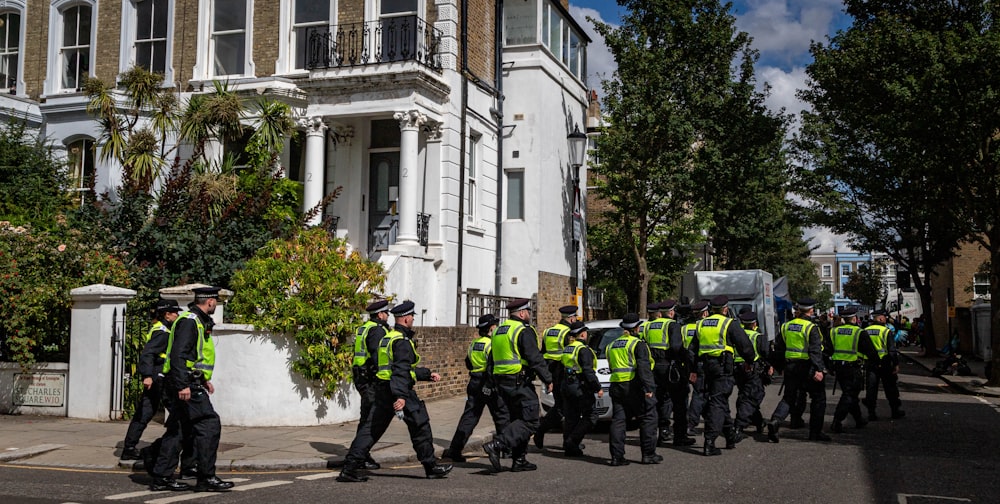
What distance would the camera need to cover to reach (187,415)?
8398 millimetres

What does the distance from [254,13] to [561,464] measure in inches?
600

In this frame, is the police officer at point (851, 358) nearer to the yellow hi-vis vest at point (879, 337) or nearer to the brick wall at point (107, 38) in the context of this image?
the yellow hi-vis vest at point (879, 337)

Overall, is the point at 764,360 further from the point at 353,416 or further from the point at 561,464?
the point at 353,416

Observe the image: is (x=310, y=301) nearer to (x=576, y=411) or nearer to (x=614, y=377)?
(x=576, y=411)

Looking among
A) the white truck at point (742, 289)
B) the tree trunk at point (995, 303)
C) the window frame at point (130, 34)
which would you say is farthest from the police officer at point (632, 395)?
the white truck at point (742, 289)

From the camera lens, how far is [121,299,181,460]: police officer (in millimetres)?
9445

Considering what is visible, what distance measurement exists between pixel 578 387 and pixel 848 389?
5.06m

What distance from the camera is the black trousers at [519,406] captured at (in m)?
9.47

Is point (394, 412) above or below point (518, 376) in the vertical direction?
below

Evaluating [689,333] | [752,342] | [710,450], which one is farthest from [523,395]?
[752,342]

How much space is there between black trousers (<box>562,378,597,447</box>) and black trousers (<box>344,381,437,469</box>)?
211 cm

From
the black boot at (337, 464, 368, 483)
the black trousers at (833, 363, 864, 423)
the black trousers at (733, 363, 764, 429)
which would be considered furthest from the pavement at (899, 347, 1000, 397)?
the black boot at (337, 464, 368, 483)

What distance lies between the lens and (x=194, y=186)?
1688 centimetres

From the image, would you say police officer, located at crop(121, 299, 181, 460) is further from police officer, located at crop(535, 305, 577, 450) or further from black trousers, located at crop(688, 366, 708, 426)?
black trousers, located at crop(688, 366, 708, 426)
